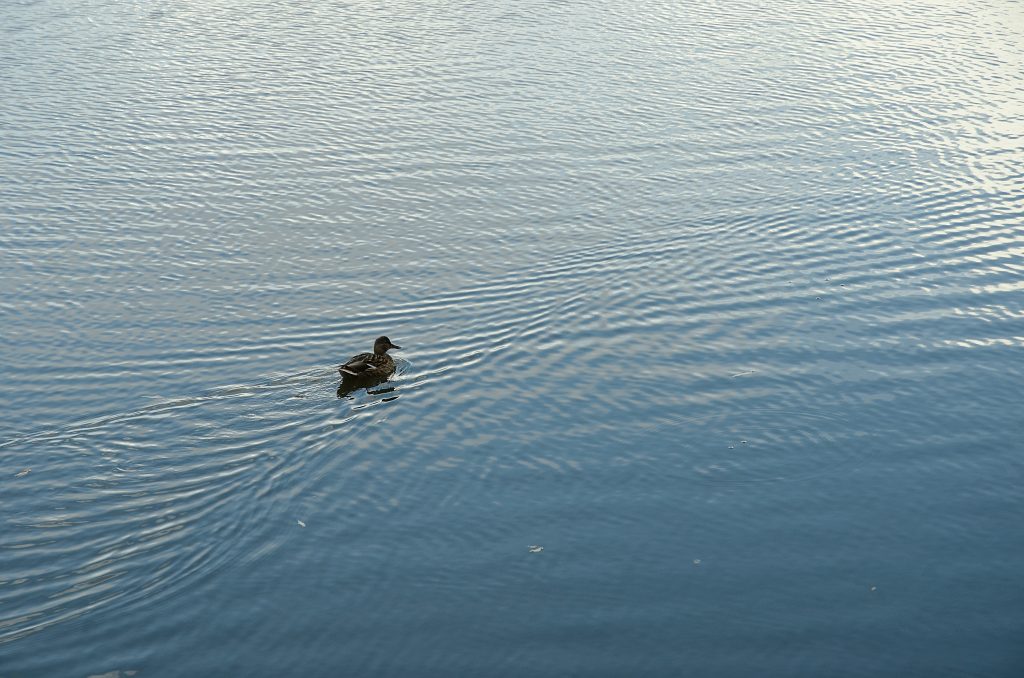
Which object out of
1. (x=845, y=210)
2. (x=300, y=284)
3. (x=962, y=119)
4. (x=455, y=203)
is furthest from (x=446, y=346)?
(x=962, y=119)

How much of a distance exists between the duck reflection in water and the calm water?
0.18 m

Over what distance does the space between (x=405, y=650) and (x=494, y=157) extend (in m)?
14.8

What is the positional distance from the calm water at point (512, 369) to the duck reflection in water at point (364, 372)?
0.18 m

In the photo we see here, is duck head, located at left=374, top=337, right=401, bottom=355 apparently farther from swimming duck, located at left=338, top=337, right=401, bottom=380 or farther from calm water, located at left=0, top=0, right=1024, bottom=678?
calm water, located at left=0, top=0, right=1024, bottom=678

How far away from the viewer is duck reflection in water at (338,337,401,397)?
15.1m

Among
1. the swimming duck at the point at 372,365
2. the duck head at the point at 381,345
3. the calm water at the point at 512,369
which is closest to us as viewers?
the calm water at the point at 512,369

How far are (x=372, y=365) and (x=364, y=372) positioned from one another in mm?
226

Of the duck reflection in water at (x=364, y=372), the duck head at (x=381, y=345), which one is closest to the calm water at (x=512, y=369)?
the duck reflection in water at (x=364, y=372)

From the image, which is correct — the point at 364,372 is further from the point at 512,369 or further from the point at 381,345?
the point at 512,369

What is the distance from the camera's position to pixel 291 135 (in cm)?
2570

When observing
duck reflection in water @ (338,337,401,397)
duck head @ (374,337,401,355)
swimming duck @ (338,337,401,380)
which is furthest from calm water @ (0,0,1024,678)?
duck head @ (374,337,401,355)

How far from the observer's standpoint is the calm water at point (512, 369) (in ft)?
37.6

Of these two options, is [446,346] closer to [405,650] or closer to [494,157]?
[405,650]

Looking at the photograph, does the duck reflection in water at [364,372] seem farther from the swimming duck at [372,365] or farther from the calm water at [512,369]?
the calm water at [512,369]
